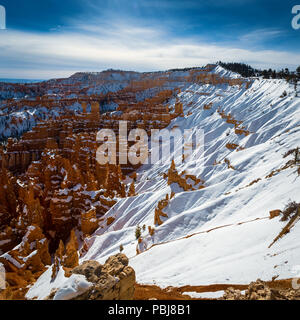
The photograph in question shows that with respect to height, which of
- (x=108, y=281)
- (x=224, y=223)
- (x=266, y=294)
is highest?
(x=266, y=294)

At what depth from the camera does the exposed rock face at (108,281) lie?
6020 mm

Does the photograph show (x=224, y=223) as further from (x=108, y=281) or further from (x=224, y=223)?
(x=108, y=281)

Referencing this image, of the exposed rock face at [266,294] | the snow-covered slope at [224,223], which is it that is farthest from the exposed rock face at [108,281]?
the snow-covered slope at [224,223]

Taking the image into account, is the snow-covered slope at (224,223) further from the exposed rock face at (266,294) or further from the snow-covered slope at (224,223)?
the exposed rock face at (266,294)

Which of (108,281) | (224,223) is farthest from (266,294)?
(224,223)

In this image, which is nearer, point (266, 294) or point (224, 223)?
point (266, 294)

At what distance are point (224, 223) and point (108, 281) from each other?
1142 cm

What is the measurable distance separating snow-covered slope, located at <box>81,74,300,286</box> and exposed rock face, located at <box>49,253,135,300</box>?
352cm

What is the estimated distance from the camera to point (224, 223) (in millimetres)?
15625

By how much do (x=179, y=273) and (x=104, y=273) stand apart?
17.1 feet

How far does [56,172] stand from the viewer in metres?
36.7

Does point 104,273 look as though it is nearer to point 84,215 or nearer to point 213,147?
point 84,215
